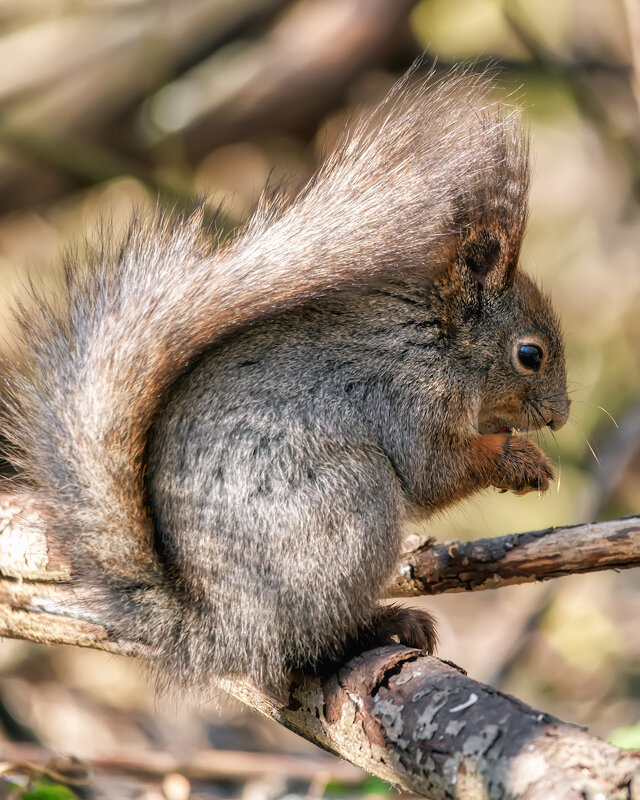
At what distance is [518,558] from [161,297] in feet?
3.23

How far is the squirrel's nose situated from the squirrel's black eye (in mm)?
134

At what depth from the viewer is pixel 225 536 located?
1927 mm

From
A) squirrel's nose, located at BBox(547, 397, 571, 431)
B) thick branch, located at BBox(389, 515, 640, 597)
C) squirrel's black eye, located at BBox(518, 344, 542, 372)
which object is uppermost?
squirrel's black eye, located at BBox(518, 344, 542, 372)

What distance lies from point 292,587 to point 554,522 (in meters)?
3.34

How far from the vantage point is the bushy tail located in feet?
6.38

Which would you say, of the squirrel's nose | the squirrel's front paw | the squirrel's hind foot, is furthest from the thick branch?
the squirrel's nose

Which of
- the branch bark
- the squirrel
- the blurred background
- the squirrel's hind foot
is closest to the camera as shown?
the branch bark

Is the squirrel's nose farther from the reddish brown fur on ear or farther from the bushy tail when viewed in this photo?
the bushy tail

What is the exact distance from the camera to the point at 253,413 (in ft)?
6.64

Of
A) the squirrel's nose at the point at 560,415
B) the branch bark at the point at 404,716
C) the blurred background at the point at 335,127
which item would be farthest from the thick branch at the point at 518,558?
the blurred background at the point at 335,127

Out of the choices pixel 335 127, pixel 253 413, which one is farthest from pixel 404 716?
pixel 335 127

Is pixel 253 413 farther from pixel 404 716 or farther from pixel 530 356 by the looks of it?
pixel 530 356

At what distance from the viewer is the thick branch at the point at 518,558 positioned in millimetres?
1971

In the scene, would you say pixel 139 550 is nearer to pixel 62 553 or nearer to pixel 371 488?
pixel 62 553
